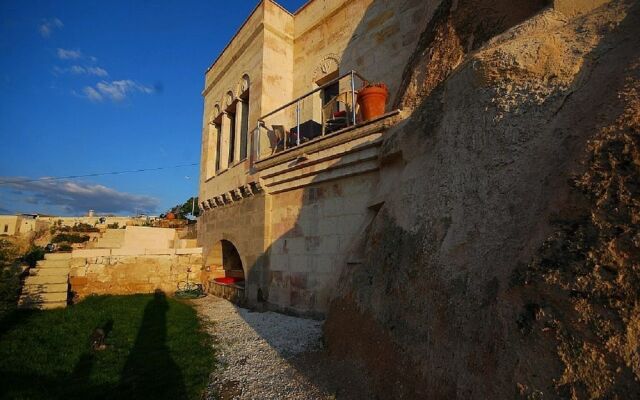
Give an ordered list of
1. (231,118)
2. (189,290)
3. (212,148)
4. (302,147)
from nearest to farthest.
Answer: (302,147)
(189,290)
(231,118)
(212,148)

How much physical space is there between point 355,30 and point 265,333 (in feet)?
26.2

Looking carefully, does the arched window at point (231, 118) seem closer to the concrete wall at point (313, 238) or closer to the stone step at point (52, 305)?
the concrete wall at point (313, 238)

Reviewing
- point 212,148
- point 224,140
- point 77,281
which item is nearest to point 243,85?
point 224,140

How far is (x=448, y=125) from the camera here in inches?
118

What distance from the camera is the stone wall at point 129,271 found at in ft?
31.9

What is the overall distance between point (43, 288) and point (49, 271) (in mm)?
541

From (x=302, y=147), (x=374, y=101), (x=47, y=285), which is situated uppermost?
(x=374, y=101)

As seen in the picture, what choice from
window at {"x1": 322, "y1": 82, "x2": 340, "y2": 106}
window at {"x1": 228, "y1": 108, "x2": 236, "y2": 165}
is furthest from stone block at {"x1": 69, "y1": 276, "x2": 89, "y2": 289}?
window at {"x1": 322, "y1": 82, "x2": 340, "y2": 106}

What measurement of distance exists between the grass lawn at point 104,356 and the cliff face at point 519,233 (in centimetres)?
208

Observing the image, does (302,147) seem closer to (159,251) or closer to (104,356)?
(104,356)

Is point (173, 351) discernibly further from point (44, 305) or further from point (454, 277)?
point (44, 305)

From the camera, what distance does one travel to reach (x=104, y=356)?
4410 mm

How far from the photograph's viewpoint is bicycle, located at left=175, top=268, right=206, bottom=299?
10611mm

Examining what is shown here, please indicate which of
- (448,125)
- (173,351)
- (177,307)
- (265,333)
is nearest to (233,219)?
(177,307)
